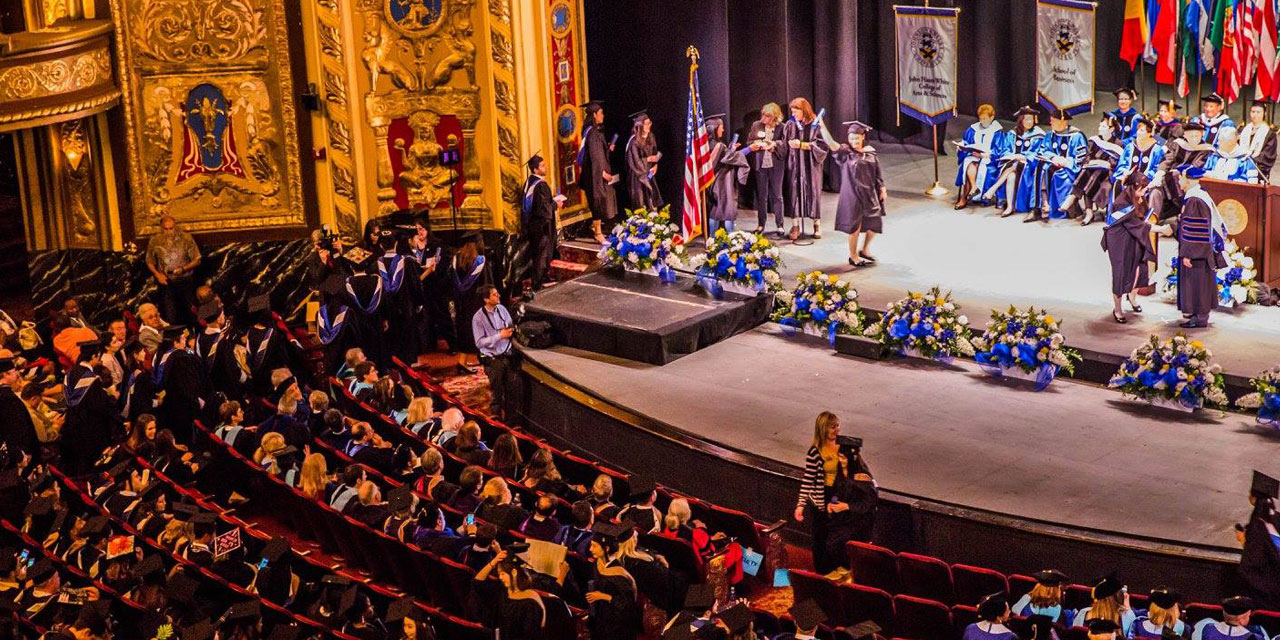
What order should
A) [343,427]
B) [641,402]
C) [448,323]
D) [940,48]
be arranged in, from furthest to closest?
[940,48]
[448,323]
[641,402]
[343,427]

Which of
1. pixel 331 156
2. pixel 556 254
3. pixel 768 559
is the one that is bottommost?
pixel 768 559

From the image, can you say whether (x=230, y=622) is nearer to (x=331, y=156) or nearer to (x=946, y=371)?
(x=946, y=371)

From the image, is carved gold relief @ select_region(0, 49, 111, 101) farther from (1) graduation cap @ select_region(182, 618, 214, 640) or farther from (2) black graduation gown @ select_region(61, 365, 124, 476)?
(1) graduation cap @ select_region(182, 618, 214, 640)

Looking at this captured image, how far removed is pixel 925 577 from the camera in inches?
412

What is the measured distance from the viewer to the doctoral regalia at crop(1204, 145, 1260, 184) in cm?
1672

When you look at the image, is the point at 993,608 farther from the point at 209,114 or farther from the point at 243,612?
the point at 209,114

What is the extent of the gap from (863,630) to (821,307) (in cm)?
633

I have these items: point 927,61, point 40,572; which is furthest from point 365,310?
point 927,61

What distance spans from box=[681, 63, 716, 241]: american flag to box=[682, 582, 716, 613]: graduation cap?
28.6 ft

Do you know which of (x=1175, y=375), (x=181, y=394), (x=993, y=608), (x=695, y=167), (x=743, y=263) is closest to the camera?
(x=993, y=608)

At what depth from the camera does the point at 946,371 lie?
1447 cm

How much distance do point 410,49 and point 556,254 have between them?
2.67m

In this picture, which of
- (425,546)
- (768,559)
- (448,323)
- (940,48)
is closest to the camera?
(425,546)

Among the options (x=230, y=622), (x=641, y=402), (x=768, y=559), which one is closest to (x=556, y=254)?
(x=641, y=402)
